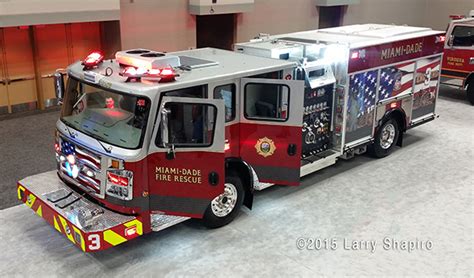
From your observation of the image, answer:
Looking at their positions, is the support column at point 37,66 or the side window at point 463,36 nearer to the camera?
the support column at point 37,66

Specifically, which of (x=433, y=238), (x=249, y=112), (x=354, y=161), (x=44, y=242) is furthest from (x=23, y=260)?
(x=354, y=161)

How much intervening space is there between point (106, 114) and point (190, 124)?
0.97m

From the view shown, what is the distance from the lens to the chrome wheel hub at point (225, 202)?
632 cm

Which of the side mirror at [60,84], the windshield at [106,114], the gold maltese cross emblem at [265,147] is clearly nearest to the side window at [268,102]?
the gold maltese cross emblem at [265,147]

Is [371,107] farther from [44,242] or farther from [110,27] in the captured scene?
[110,27]

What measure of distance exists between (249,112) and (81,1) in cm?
644

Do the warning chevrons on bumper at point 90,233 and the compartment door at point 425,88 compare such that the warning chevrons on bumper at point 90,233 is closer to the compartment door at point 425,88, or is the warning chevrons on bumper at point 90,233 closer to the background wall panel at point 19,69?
the compartment door at point 425,88

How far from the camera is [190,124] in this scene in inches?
221

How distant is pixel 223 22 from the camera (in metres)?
14.9

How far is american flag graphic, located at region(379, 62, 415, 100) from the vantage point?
849 cm

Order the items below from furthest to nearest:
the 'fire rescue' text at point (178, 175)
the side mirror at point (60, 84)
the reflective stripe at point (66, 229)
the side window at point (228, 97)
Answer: the side mirror at point (60, 84), the side window at point (228, 97), the 'fire rescue' text at point (178, 175), the reflective stripe at point (66, 229)

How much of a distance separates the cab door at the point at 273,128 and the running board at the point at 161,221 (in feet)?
4.00

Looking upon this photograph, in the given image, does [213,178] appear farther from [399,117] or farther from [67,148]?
[399,117]

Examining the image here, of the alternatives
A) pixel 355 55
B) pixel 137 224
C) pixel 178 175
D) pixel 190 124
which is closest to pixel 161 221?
pixel 137 224
